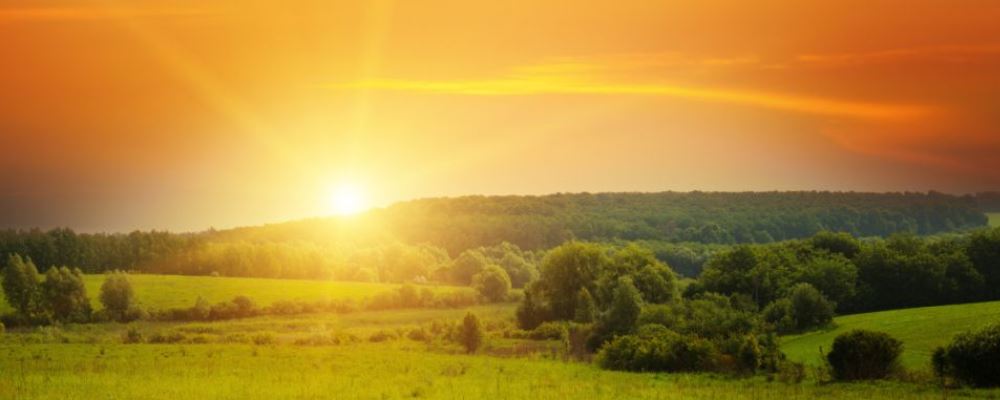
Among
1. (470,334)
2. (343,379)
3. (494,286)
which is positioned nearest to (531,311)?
(470,334)

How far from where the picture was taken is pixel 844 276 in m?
73.2

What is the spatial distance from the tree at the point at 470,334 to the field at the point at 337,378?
265cm

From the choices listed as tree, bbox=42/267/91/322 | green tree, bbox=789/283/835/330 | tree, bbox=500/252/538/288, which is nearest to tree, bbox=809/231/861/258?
green tree, bbox=789/283/835/330

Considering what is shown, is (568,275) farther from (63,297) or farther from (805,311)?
(63,297)

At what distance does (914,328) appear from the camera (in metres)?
51.0

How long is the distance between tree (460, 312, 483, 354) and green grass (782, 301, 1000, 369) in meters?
21.7

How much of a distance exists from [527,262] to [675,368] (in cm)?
12054

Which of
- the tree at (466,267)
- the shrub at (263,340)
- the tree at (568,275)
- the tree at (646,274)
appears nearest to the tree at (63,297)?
the shrub at (263,340)

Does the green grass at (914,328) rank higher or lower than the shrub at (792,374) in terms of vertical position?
higher

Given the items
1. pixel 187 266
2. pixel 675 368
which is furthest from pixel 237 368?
pixel 187 266

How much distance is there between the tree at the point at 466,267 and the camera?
153625mm

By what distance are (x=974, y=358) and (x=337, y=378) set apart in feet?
88.1

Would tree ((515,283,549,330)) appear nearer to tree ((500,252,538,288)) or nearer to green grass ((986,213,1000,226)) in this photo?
tree ((500,252,538,288))

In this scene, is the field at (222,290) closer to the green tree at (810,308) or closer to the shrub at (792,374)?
the green tree at (810,308)
